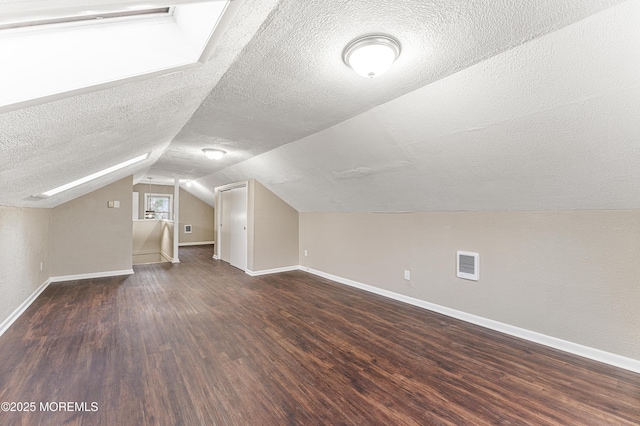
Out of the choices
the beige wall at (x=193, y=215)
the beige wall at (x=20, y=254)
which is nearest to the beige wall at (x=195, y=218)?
the beige wall at (x=193, y=215)

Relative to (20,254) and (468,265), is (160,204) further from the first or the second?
(468,265)

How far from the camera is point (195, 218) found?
32.8ft

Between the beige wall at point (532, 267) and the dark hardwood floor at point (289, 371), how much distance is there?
0.87 ft

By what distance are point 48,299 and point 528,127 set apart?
19.0 ft

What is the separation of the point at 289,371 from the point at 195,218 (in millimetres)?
8924

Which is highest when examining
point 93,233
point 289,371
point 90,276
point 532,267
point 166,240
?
point 93,233

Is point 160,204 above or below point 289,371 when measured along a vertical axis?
above

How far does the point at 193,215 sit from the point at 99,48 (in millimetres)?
9555

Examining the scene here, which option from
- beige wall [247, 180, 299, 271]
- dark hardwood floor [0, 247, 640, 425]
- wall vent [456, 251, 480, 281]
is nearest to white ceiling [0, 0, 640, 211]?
wall vent [456, 251, 480, 281]

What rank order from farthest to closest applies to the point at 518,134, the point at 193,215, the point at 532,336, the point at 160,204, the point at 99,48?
the point at 193,215 < the point at 160,204 < the point at 532,336 < the point at 518,134 < the point at 99,48

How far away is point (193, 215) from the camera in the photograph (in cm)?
995

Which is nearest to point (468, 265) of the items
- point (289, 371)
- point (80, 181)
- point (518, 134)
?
point (518, 134)

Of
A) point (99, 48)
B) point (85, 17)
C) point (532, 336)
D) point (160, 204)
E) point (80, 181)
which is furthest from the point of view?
point (160, 204)

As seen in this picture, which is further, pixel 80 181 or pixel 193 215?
pixel 193 215
